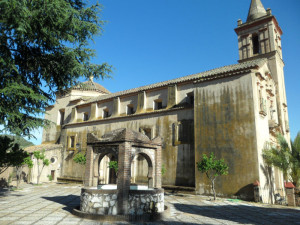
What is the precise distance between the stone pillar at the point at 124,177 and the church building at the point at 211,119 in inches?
63.5

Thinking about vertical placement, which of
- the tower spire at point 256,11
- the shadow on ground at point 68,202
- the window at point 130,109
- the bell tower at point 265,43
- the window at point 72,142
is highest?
the tower spire at point 256,11

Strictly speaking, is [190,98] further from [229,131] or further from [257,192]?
[257,192]

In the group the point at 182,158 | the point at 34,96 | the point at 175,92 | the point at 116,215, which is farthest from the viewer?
the point at 175,92

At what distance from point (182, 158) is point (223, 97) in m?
5.53

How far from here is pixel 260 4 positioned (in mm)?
26500

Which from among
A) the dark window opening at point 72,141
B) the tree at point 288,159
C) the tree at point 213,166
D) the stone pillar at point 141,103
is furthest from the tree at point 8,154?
the tree at point 288,159

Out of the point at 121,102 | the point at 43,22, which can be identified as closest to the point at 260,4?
the point at 121,102

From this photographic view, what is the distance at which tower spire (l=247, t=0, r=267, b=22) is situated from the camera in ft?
83.3

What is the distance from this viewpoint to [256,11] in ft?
84.2

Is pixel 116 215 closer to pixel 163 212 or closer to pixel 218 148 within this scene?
pixel 163 212

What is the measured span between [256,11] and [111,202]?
26.4m

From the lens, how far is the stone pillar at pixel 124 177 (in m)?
8.22

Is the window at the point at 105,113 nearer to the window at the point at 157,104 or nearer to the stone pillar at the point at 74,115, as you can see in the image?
the stone pillar at the point at 74,115

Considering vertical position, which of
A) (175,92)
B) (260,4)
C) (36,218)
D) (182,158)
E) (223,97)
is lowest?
(36,218)
